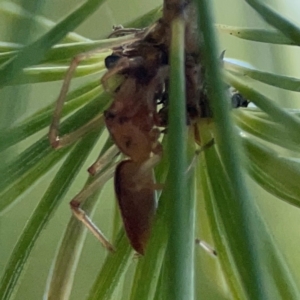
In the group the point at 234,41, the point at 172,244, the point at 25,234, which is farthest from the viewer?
the point at 234,41

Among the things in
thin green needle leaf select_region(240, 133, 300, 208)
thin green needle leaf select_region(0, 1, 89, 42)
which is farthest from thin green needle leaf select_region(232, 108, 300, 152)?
thin green needle leaf select_region(0, 1, 89, 42)

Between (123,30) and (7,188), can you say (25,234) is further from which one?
(123,30)

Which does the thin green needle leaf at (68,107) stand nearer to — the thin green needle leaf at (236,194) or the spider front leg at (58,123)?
the spider front leg at (58,123)

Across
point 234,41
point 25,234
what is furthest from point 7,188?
point 234,41

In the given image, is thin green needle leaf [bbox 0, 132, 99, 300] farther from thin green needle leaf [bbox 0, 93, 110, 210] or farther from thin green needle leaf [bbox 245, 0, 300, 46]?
thin green needle leaf [bbox 245, 0, 300, 46]

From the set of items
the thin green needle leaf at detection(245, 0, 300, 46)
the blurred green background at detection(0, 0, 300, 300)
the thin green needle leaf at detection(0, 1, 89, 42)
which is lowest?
the blurred green background at detection(0, 0, 300, 300)

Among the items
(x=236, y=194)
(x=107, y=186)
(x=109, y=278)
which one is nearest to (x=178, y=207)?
(x=236, y=194)
